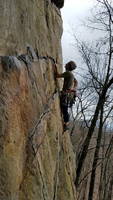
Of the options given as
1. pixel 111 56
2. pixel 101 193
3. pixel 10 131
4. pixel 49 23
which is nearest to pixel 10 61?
pixel 10 131

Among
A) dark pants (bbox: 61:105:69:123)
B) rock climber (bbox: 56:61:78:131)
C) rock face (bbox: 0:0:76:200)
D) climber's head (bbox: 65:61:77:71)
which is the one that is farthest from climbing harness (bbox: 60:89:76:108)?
climber's head (bbox: 65:61:77:71)

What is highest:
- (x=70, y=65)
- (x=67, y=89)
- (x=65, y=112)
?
(x=70, y=65)

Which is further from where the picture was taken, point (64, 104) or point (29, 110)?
point (64, 104)

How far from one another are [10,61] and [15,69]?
188mm

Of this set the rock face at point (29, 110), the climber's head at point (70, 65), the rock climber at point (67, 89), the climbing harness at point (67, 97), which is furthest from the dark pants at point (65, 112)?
the climber's head at point (70, 65)

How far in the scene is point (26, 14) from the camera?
966 cm

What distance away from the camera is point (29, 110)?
874 centimetres

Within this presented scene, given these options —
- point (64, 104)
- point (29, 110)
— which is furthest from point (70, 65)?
point (29, 110)

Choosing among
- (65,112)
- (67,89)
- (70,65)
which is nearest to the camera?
(70,65)

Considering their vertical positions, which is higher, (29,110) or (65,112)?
(29,110)

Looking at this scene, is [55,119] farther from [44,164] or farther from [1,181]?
[1,181]

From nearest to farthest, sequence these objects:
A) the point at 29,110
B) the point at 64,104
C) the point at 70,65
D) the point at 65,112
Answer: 1. the point at 29,110
2. the point at 70,65
3. the point at 64,104
4. the point at 65,112

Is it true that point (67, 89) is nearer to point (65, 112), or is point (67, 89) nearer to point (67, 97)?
point (67, 97)

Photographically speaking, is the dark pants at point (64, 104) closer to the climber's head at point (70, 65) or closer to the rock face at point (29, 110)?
the rock face at point (29, 110)
